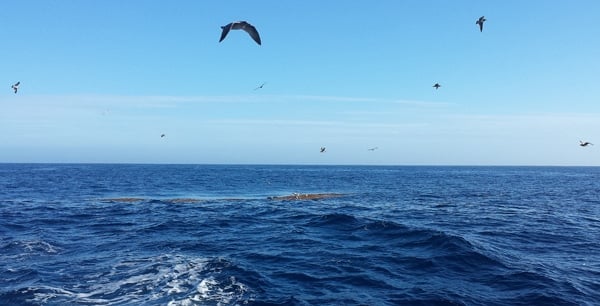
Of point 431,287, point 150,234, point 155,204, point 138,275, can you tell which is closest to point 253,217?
point 150,234

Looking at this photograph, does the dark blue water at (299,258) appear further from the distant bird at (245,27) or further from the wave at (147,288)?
the distant bird at (245,27)

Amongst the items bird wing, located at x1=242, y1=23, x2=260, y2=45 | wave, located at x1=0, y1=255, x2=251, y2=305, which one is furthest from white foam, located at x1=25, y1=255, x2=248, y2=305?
bird wing, located at x1=242, y1=23, x2=260, y2=45

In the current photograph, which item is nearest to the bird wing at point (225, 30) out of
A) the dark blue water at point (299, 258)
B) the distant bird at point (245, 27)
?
the distant bird at point (245, 27)

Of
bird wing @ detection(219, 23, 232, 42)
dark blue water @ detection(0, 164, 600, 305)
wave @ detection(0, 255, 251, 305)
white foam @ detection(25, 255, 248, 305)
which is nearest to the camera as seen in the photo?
bird wing @ detection(219, 23, 232, 42)

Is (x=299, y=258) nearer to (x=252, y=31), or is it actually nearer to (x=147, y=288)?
(x=147, y=288)

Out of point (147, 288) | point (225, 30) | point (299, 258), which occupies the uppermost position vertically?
point (225, 30)

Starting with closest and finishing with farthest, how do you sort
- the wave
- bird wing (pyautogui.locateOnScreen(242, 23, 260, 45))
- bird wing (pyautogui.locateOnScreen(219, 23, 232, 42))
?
bird wing (pyautogui.locateOnScreen(219, 23, 232, 42)) → bird wing (pyautogui.locateOnScreen(242, 23, 260, 45)) → the wave

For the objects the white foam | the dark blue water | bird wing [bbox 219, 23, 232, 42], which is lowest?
the white foam

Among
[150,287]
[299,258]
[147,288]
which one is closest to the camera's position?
[147,288]

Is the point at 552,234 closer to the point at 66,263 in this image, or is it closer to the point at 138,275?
the point at 138,275

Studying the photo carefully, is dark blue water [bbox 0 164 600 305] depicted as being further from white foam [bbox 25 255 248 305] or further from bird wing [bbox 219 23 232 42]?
bird wing [bbox 219 23 232 42]

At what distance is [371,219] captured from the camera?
31062 mm

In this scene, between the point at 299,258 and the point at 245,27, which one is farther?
the point at 299,258

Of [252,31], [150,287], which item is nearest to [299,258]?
[150,287]
